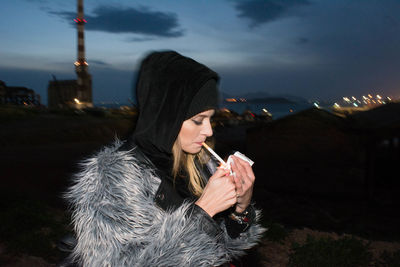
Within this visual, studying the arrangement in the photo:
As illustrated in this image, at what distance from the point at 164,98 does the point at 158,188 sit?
0.44m

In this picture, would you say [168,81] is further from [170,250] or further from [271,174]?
[271,174]

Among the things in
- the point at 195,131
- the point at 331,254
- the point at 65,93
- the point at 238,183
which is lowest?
the point at 65,93

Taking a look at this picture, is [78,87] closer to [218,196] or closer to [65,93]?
[65,93]

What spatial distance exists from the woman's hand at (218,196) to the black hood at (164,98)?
10.8 inches

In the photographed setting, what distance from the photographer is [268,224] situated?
489 centimetres

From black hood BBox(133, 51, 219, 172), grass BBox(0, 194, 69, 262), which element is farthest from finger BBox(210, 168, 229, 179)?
grass BBox(0, 194, 69, 262)

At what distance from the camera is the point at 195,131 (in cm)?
171

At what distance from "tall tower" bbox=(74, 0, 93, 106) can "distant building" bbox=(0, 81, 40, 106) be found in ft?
17.7

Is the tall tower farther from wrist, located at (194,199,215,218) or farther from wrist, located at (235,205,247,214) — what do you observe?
wrist, located at (194,199,215,218)

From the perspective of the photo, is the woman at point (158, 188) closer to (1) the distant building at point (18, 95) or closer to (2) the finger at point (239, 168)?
(2) the finger at point (239, 168)

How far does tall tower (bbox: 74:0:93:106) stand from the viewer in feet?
130

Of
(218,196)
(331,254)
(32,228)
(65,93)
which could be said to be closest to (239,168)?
(218,196)

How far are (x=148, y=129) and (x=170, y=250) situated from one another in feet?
1.84

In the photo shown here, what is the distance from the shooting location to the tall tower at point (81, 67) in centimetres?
3959
